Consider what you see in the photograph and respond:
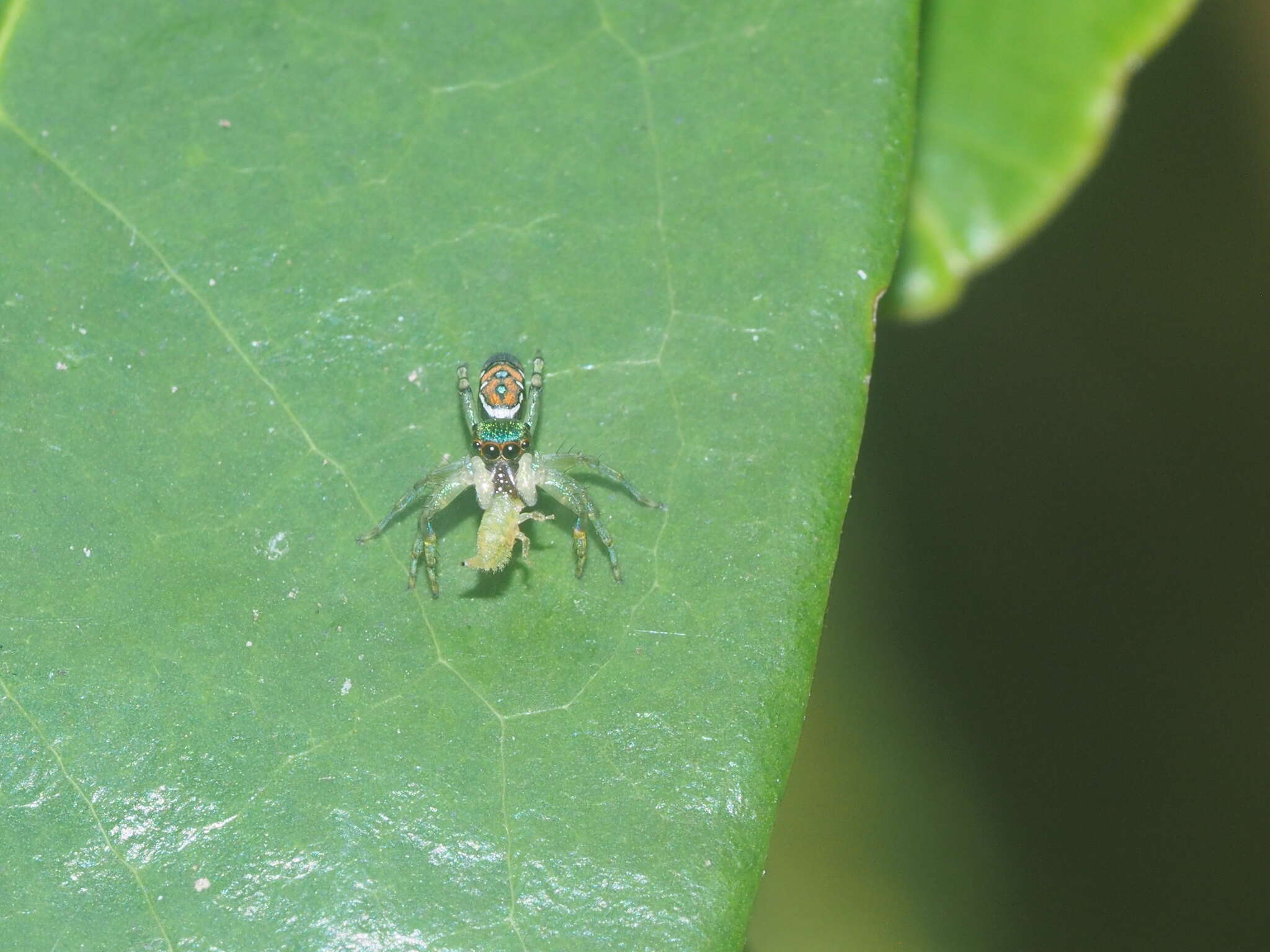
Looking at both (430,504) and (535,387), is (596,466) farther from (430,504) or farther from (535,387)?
(430,504)

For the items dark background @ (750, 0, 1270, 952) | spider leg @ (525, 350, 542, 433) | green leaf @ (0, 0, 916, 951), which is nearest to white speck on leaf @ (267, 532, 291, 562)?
green leaf @ (0, 0, 916, 951)

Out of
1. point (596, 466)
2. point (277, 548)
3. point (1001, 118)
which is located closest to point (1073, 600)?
point (1001, 118)

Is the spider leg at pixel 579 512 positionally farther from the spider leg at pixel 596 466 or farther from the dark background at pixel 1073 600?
the dark background at pixel 1073 600

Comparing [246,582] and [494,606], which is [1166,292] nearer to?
[494,606]

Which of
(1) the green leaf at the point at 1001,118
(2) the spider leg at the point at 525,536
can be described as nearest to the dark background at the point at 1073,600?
(1) the green leaf at the point at 1001,118

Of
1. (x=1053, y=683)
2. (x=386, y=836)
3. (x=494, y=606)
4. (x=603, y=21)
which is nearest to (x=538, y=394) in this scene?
(x=494, y=606)

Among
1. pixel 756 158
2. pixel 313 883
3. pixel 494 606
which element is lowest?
pixel 313 883

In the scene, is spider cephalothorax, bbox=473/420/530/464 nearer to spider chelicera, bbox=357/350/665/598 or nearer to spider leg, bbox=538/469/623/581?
spider chelicera, bbox=357/350/665/598
